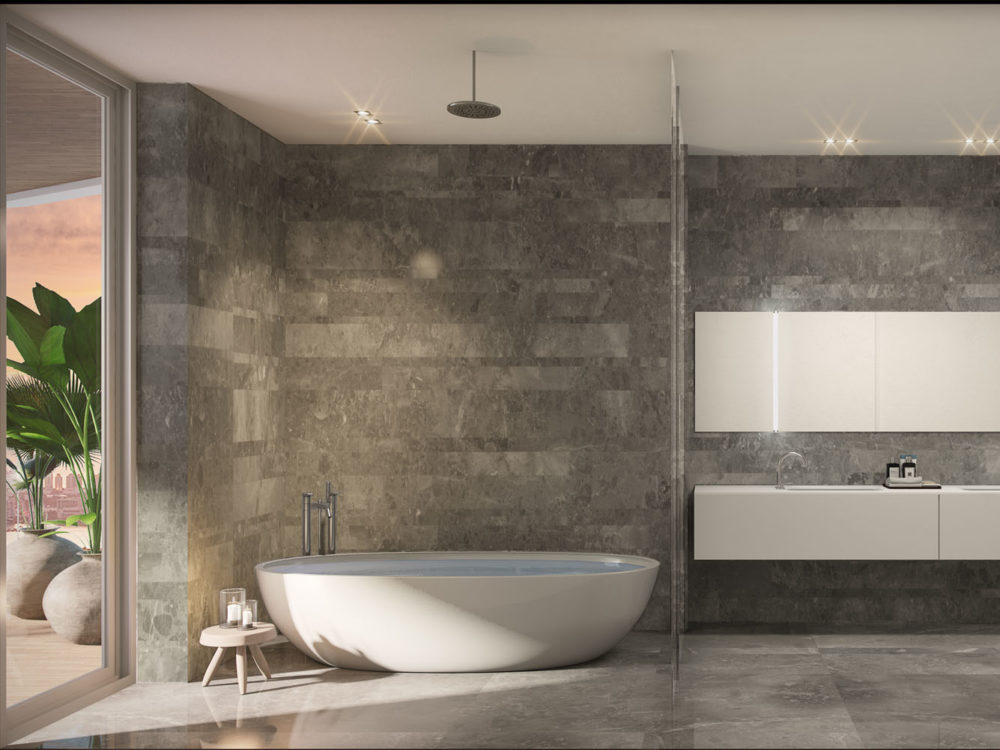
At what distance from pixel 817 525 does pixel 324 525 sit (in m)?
2.79

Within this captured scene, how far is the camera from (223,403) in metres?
5.13

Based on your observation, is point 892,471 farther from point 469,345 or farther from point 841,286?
point 469,345

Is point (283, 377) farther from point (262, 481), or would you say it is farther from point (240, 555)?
point (240, 555)

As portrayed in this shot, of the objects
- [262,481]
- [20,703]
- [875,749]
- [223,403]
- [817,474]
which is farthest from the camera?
[817,474]

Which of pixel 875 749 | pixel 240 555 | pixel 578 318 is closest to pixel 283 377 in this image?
pixel 240 555

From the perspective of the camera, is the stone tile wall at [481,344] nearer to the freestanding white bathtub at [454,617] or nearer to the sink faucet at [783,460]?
the sink faucet at [783,460]

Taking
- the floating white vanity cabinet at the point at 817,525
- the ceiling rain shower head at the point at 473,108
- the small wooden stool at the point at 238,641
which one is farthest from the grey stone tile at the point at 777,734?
the ceiling rain shower head at the point at 473,108

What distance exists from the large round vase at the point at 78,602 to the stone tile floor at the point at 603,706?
328 millimetres

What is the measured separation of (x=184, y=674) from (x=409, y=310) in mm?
2357

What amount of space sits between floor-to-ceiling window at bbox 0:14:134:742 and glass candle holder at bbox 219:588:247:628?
0.45m

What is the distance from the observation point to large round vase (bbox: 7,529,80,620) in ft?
13.0

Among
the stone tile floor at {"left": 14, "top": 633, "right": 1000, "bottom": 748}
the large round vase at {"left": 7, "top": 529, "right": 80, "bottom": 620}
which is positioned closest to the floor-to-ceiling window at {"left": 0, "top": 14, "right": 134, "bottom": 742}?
the large round vase at {"left": 7, "top": 529, "right": 80, "bottom": 620}

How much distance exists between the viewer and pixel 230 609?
468 cm

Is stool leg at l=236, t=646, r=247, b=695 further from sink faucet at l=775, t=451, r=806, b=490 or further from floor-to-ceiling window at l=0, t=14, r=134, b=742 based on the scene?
sink faucet at l=775, t=451, r=806, b=490
